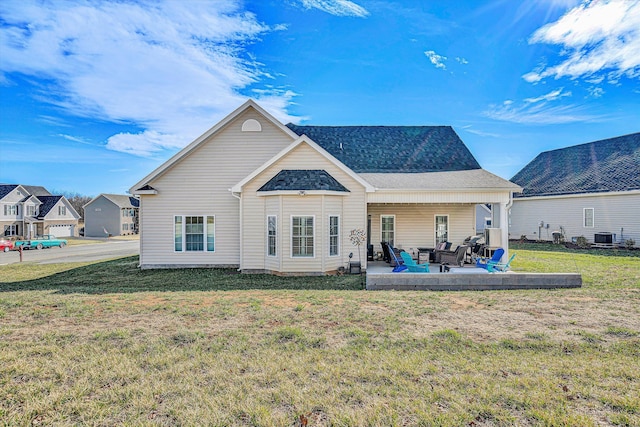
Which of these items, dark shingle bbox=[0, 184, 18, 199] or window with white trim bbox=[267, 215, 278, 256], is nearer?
window with white trim bbox=[267, 215, 278, 256]

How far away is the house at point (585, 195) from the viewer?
21625 mm

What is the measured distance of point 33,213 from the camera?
46844mm

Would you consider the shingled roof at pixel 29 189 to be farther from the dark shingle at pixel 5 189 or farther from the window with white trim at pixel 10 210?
the window with white trim at pixel 10 210

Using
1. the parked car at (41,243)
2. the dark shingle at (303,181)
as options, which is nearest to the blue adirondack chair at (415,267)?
the dark shingle at (303,181)

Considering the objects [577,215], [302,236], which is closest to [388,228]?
[302,236]

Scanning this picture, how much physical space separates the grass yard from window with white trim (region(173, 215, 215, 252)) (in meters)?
5.47

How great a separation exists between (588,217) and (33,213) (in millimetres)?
60929

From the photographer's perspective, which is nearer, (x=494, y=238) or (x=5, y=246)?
(x=494, y=238)

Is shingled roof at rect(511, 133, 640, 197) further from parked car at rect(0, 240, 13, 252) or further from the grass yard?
parked car at rect(0, 240, 13, 252)

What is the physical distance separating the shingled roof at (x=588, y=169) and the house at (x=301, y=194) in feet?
40.8

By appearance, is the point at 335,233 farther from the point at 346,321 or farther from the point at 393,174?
the point at 346,321

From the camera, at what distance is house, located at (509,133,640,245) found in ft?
70.9

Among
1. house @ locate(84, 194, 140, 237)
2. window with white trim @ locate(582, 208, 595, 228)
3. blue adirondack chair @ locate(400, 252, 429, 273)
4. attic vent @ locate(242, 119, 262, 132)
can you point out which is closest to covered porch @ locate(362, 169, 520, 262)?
blue adirondack chair @ locate(400, 252, 429, 273)

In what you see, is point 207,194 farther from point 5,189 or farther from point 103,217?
point 103,217
